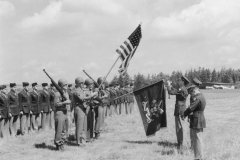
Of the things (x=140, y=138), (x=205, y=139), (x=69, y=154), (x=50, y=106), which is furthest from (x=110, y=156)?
(x=50, y=106)

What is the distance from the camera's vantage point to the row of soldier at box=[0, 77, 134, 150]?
952cm

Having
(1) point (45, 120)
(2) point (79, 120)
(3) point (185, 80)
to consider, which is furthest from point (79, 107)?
(1) point (45, 120)

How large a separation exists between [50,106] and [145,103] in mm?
5713

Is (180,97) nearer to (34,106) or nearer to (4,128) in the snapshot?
(34,106)

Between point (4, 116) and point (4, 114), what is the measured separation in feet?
0.26

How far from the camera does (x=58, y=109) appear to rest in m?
9.48

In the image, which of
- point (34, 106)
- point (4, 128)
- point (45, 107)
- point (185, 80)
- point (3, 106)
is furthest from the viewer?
point (45, 107)

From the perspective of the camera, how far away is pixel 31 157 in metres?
8.69

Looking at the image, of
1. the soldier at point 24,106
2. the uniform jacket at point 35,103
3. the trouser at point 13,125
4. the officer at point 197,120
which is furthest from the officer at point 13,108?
the officer at point 197,120

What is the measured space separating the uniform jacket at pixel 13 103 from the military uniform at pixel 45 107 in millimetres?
1578

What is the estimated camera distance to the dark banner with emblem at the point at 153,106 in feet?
32.7

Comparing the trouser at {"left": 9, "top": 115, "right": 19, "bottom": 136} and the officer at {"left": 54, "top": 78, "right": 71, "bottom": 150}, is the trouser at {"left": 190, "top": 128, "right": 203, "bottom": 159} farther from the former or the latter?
the trouser at {"left": 9, "top": 115, "right": 19, "bottom": 136}

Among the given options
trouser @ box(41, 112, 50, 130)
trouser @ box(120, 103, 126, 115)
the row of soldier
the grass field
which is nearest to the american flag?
the row of soldier

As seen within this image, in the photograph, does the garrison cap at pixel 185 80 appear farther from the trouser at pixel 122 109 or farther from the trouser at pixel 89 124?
the trouser at pixel 122 109
